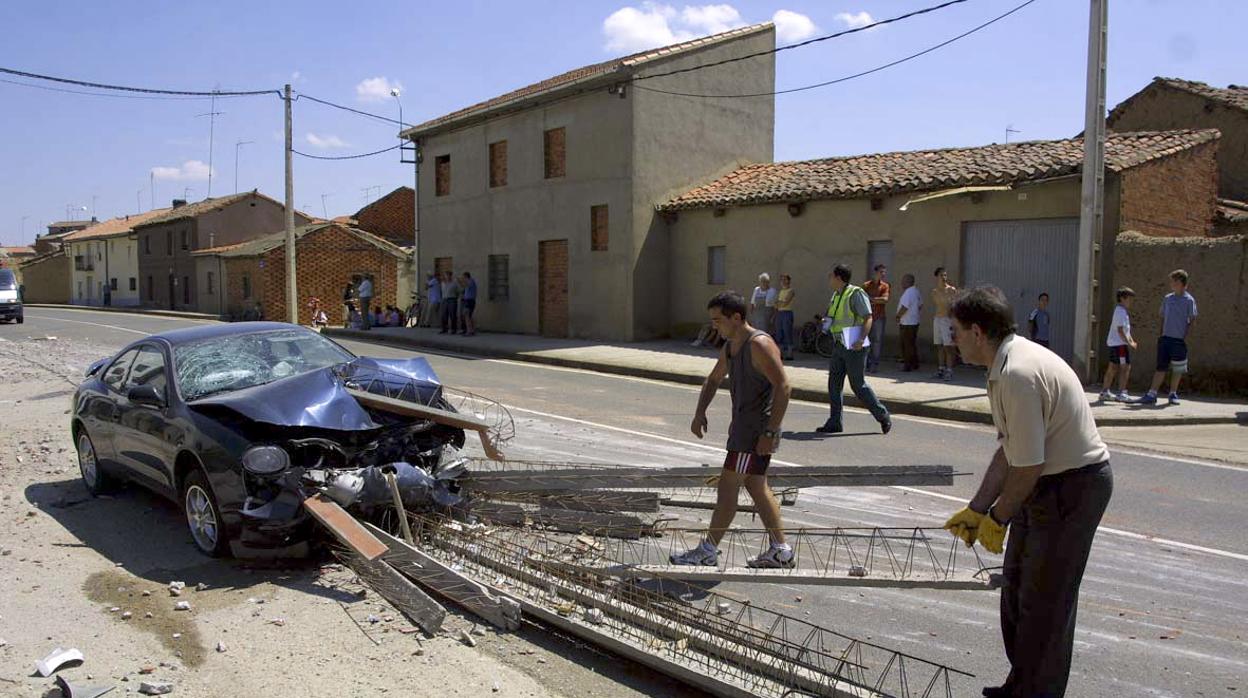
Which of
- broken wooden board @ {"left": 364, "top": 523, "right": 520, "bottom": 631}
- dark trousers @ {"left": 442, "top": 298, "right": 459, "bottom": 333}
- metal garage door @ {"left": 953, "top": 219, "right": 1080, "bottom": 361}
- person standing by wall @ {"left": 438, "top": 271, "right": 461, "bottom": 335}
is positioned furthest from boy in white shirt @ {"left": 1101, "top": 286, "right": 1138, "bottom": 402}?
dark trousers @ {"left": 442, "top": 298, "right": 459, "bottom": 333}

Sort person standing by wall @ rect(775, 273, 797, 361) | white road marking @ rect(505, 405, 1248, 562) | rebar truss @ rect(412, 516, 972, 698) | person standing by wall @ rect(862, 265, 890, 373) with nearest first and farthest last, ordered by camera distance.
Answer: rebar truss @ rect(412, 516, 972, 698), white road marking @ rect(505, 405, 1248, 562), person standing by wall @ rect(862, 265, 890, 373), person standing by wall @ rect(775, 273, 797, 361)

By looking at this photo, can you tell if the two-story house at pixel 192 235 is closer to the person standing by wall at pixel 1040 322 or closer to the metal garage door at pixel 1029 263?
the metal garage door at pixel 1029 263

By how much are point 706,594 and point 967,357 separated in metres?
2.05

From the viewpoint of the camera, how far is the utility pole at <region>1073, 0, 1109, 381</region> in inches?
504

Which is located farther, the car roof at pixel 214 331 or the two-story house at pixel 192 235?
the two-story house at pixel 192 235

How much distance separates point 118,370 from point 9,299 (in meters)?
31.5

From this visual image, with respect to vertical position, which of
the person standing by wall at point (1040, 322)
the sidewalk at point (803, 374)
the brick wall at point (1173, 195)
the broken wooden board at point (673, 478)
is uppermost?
the brick wall at point (1173, 195)

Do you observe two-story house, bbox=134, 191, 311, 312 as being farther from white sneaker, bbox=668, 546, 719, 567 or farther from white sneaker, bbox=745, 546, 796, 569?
white sneaker, bbox=745, 546, 796, 569

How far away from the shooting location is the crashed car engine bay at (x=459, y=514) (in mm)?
4160

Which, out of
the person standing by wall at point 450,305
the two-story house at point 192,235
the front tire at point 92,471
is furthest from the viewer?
the two-story house at point 192,235

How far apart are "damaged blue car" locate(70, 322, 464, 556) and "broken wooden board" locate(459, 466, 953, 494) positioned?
0.39 m

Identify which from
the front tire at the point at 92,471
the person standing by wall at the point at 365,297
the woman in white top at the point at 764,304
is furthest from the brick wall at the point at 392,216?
the front tire at the point at 92,471

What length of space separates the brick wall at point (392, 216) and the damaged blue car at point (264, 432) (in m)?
37.9

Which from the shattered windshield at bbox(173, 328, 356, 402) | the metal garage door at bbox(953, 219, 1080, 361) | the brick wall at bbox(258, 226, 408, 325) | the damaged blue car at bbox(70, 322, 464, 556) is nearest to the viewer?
the damaged blue car at bbox(70, 322, 464, 556)
